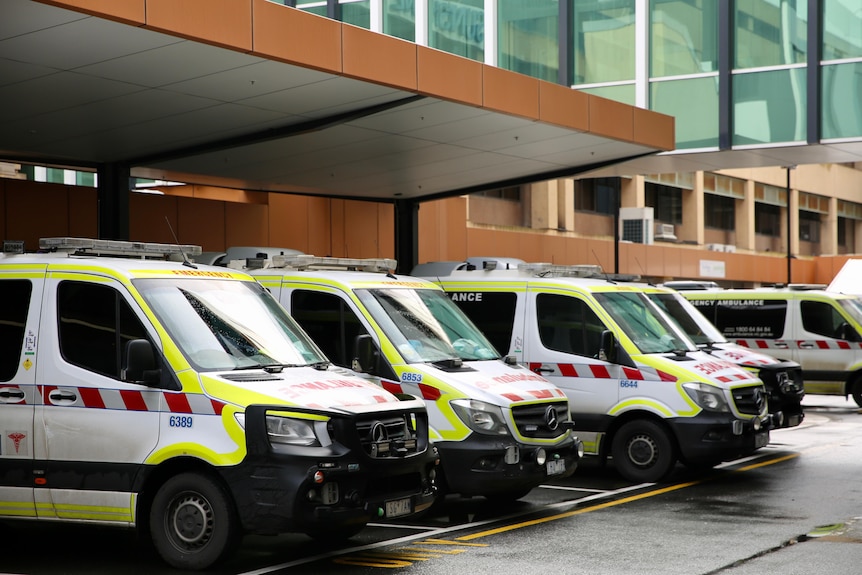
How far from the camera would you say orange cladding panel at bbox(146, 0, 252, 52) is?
1159 cm

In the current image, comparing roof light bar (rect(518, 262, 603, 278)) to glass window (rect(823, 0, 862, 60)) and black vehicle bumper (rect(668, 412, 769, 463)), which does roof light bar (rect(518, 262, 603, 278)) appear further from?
glass window (rect(823, 0, 862, 60))

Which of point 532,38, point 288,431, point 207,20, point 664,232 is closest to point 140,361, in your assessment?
point 288,431

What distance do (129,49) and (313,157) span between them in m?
7.32

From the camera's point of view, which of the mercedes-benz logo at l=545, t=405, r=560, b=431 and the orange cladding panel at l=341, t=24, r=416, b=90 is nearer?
the mercedes-benz logo at l=545, t=405, r=560, b=431

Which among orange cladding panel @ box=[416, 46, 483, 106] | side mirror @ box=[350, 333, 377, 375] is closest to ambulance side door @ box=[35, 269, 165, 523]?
side mirror @ box=[350, 333, 377, 375]

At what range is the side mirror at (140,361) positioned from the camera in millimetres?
8211

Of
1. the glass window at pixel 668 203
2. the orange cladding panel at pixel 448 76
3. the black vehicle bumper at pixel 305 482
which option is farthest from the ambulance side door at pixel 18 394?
the glass window at pixel 668 203

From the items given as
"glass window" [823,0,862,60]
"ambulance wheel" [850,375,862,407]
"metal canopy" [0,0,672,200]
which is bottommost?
"ambulance wheel" [850,375,862,407]

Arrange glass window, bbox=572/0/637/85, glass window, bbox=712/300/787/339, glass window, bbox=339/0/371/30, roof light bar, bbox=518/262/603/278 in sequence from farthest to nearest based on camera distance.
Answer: glass window, bbox=339/0/371/30, glass window, bbox=572/0/637/85, glass window, bbox=712/300/787/339, roof light bar, bbox=518/262/603/278

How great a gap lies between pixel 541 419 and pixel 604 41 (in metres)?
16.7

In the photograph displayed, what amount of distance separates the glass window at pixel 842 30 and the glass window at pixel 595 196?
21.3m

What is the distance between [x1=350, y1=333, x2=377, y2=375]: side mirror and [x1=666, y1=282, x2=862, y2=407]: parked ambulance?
523 inches

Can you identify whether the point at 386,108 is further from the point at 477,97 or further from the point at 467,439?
the point at 467,439

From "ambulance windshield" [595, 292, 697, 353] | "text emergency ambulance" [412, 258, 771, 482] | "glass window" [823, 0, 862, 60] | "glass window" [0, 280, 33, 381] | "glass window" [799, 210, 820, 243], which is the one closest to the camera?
"glass window" [0, 280, 33, 381]
